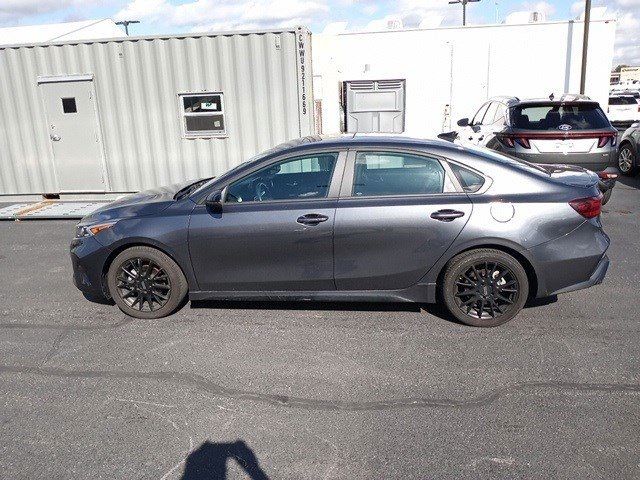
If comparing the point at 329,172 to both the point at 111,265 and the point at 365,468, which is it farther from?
the point at 365,468

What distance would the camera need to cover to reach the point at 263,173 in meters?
4.35

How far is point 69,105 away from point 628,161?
36.3ft

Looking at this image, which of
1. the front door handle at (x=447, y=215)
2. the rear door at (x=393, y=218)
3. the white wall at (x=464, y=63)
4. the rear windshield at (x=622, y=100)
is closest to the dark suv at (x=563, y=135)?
the rear door at (x=393, y=218)

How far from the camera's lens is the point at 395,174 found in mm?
4254

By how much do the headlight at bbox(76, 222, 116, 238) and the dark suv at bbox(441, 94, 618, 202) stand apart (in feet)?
17.1

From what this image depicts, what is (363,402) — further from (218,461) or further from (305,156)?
(305,156)

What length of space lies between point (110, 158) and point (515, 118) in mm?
6948

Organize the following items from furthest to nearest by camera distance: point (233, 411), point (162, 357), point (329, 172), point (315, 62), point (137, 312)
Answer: point (315, 62), point (137, 312), point (329, 172), point (162, 357), point (233, 411)

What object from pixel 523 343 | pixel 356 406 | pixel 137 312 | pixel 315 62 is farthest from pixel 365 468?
pixel 315 62

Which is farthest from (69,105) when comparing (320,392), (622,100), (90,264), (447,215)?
(622,100)

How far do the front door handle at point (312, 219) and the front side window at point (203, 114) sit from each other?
5.52 meters

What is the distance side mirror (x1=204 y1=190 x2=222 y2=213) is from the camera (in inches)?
169

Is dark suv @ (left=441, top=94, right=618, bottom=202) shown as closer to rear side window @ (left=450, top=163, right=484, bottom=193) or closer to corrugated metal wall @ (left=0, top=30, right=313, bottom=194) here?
corrugated metal wall @ (left=0, top=30, right=313, bottom=194)

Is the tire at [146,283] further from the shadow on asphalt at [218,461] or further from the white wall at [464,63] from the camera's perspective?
the white wall at [464,63]
